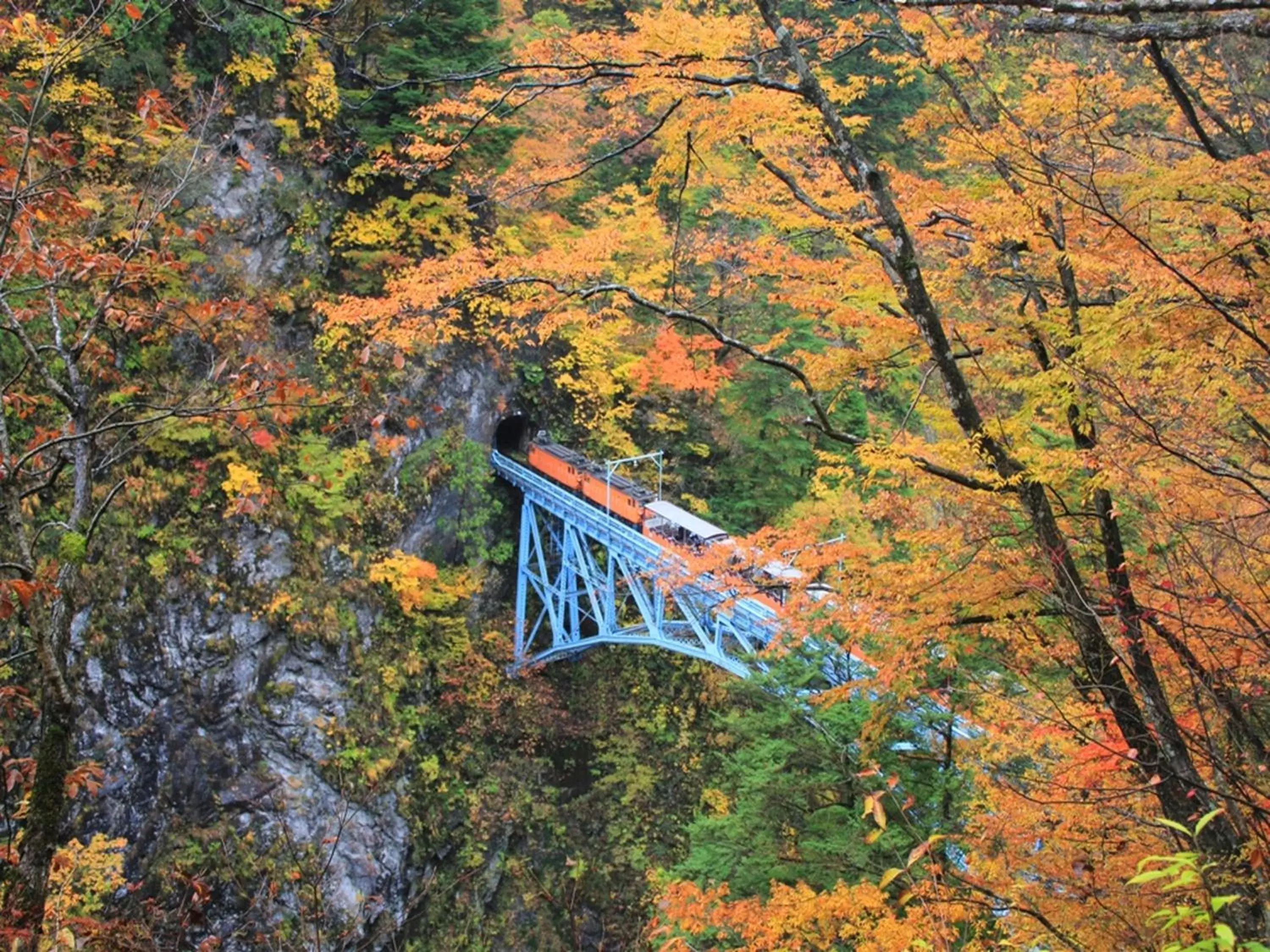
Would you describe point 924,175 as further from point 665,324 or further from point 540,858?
point 540,858

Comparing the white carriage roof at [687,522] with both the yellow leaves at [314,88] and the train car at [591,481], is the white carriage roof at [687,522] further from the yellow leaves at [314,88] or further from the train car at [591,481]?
the yellow leaves at [314,88]

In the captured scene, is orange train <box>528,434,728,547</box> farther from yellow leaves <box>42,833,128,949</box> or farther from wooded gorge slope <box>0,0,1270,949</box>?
yellow leaves <box>42,833,128,949</box>

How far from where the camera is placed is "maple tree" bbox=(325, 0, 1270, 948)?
14.2ft

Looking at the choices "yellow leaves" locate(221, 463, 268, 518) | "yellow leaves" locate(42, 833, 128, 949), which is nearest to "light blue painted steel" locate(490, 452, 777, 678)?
"yellow leaves" locate(221, 463, 268, 518)

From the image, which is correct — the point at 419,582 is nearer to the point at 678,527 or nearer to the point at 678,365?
the point at 678,527

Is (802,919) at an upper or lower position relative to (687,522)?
lower

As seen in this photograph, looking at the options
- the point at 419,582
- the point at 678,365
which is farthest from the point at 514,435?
the point at 419,582

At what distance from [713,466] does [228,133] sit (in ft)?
39.1

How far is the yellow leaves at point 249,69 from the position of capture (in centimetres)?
1480

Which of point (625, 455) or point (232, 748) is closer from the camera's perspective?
point (232, 748)

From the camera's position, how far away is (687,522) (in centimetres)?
1529

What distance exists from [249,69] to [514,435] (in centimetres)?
861

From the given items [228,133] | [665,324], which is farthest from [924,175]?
[228,133]

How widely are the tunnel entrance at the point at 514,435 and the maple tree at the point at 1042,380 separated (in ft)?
33.6
